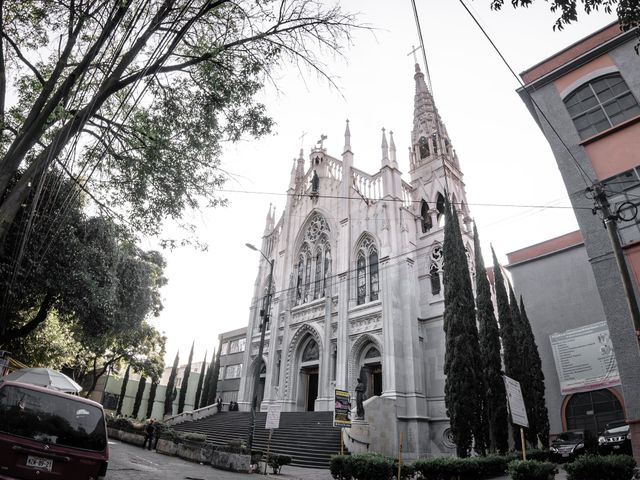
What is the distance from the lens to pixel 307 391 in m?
26.5

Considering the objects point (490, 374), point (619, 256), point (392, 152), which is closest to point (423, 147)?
point (392, 152)

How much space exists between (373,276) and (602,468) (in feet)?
58.0

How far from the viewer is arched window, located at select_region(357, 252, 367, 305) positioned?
81.8 feet

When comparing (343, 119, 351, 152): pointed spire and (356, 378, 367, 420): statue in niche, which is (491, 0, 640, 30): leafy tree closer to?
(356, 378, 367, 420): statue in niche

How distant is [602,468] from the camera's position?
744 cm

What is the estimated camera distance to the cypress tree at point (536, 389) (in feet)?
64.5

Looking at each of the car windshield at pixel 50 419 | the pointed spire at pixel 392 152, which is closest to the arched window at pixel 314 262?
the pointed spire at pixel 392 152

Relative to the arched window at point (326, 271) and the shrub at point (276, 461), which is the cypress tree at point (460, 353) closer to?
the shrub at point (276, 461)

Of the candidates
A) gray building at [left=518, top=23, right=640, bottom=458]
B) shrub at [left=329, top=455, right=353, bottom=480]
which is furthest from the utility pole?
shrub at [left=329, top=455, right=353, bottom=480]

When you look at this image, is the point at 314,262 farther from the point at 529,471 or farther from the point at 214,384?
the point at 529,471

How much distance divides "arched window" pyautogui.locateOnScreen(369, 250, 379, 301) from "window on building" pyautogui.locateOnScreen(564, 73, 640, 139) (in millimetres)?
14094

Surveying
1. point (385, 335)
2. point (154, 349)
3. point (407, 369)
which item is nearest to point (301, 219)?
point (385, 335)

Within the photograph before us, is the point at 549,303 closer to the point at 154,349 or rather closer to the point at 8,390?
the point at 8,390

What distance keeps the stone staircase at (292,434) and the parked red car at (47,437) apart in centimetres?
1259
